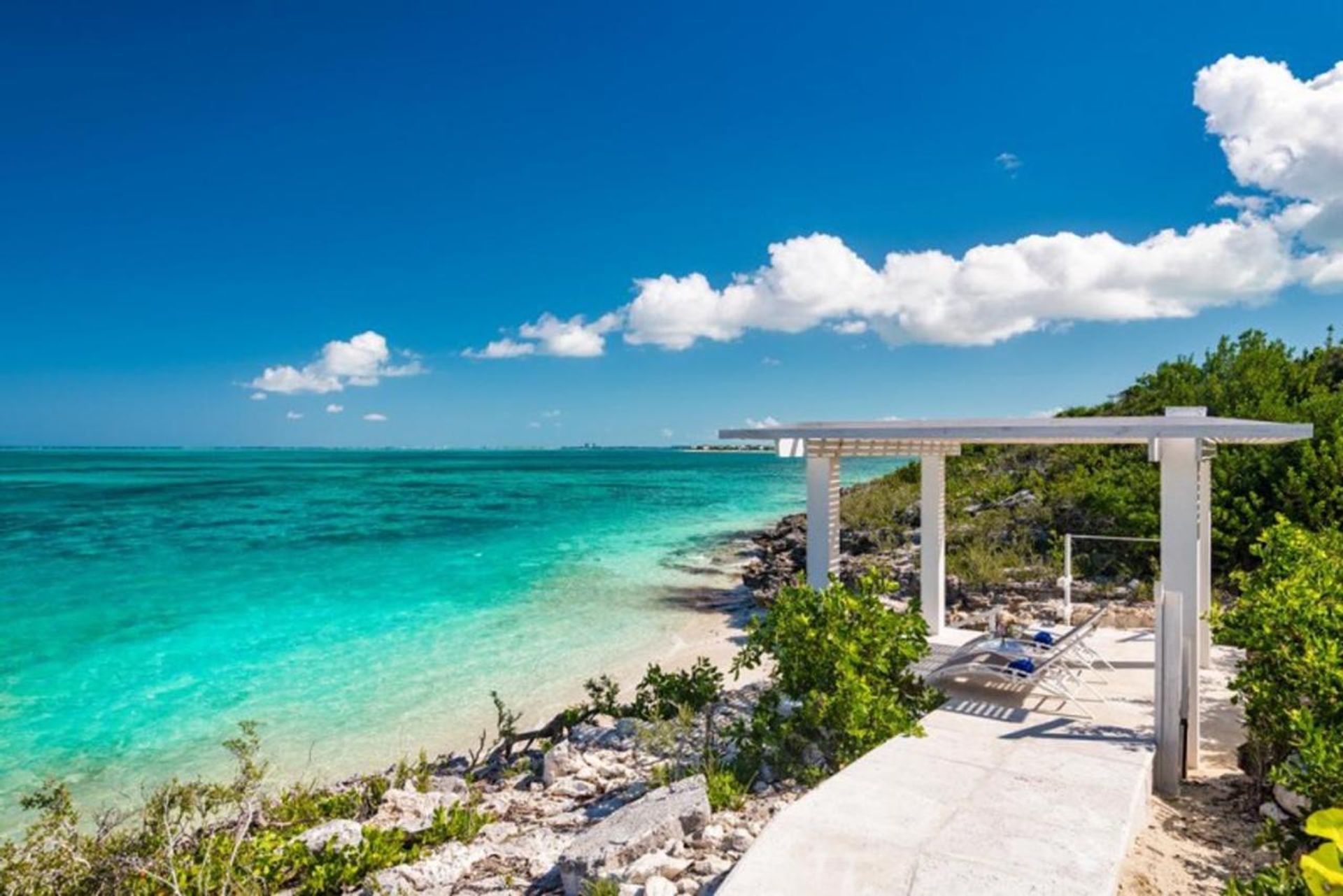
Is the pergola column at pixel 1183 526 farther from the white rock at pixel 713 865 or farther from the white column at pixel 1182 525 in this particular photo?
the white rock at pixel 713 865

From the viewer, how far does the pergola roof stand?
5.25 m

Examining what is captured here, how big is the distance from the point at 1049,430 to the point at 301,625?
13846mm

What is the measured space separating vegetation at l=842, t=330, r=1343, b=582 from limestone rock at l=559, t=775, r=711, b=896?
9.12 meters

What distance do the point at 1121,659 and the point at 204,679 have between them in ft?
40.5

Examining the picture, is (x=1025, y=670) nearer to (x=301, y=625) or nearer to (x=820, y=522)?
(x=820, y=522)

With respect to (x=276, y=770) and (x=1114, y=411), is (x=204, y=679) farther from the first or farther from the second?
(x=1114, y=411)

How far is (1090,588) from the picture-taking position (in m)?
11.0

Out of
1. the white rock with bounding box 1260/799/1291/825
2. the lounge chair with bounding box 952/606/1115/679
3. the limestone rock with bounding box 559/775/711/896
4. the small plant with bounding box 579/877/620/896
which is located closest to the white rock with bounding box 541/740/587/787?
the limestone rock with bounding box 559/775/711/896

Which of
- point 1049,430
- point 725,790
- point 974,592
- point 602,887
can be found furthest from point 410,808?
point 974,592

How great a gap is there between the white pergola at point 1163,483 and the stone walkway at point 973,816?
429mm

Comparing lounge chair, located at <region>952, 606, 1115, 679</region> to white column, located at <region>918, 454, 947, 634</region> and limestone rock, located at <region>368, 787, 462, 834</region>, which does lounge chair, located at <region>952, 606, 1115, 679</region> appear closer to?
white column, located at <region>918, 454, 947, 634</region>

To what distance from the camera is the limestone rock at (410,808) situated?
5.19 metres

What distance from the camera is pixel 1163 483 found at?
588 centimetres

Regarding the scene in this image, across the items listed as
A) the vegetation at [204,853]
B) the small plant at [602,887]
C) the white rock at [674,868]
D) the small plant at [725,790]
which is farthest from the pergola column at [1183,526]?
the vegetation at [204,853]
